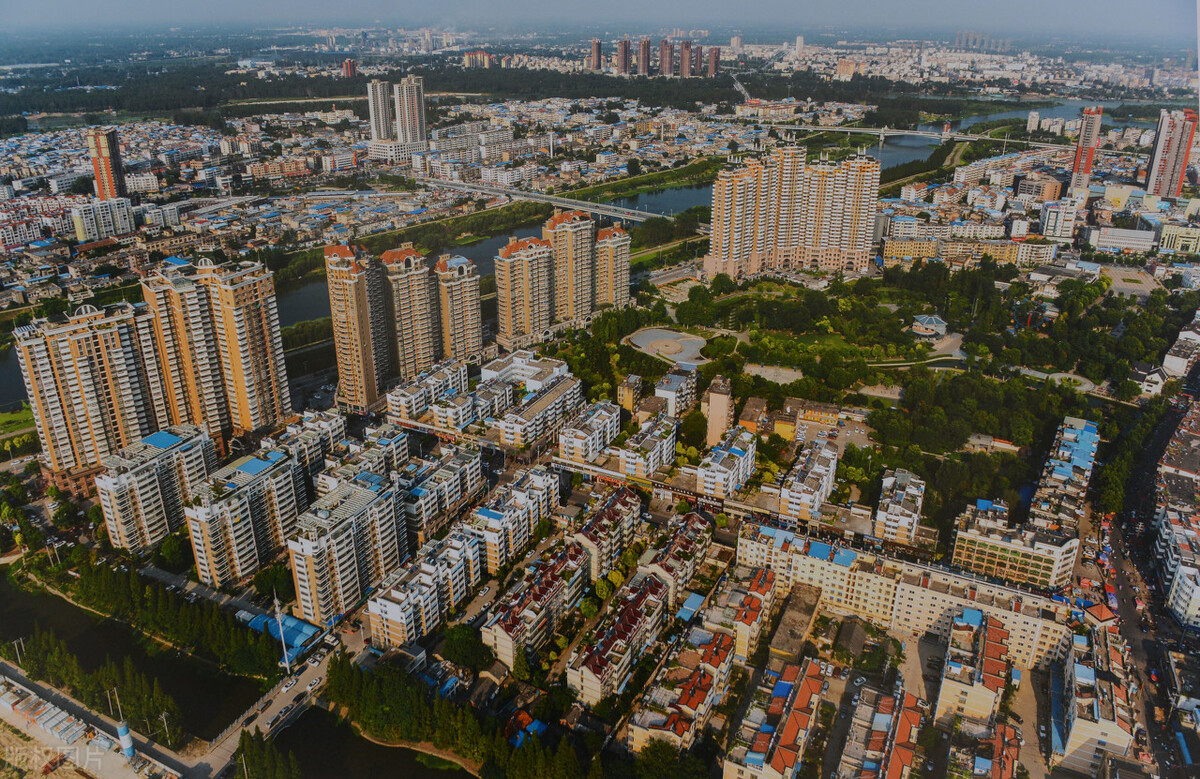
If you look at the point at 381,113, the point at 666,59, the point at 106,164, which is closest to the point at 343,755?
the point at 106,164

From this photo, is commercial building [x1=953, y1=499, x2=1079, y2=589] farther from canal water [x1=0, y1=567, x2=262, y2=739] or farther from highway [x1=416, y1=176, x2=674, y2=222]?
highway [x1=416, y1=176, x2=674, y2=222]

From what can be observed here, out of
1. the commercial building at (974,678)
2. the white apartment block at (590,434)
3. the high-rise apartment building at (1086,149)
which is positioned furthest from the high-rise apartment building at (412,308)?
the high-rise apartment building at (1086,149)

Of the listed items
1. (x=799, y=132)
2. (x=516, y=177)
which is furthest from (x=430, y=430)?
(x=799, y=132)

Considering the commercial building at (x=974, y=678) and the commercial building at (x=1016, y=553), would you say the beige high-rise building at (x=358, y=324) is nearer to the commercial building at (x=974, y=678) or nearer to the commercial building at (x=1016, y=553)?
the commercial building at (x=1016, y=553)

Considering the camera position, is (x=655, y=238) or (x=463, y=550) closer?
(x=463, y=550)

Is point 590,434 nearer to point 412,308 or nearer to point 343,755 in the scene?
point 412,308

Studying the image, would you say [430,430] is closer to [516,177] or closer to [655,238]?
[655,238]
